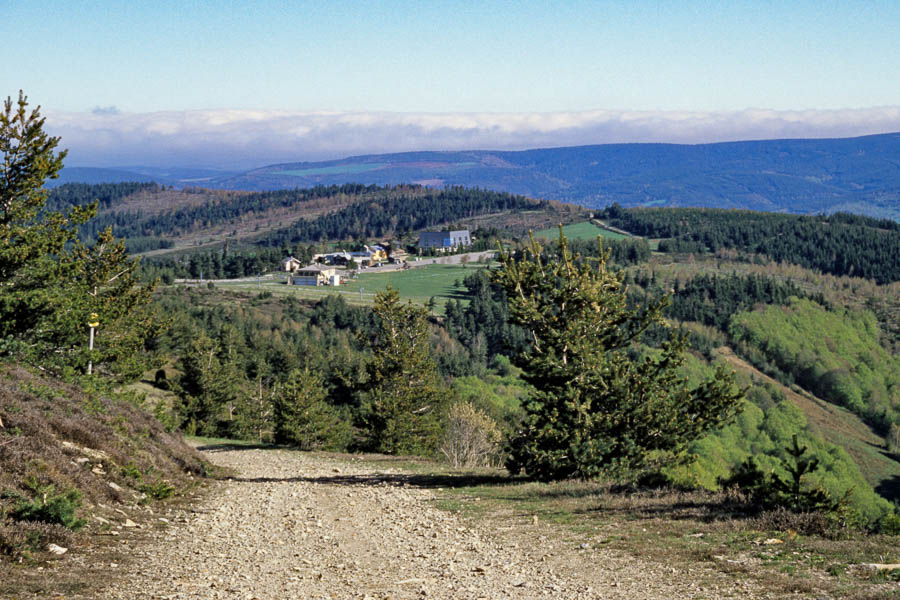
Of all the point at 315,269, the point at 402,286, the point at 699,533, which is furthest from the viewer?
the point at 315,269

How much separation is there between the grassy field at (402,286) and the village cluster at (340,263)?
380 cm

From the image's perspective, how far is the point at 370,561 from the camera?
11.9 m

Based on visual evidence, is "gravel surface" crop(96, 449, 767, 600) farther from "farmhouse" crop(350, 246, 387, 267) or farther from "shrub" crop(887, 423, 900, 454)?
"farmhouse" crop(350, 246, 387, 267)

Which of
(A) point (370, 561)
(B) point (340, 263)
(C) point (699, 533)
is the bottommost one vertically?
(B) point (340, 263)

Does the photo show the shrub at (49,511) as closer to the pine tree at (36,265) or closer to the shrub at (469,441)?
the pine tree at (36,265)

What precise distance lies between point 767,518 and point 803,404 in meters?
127

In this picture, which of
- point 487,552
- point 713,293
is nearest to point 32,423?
point 487,552

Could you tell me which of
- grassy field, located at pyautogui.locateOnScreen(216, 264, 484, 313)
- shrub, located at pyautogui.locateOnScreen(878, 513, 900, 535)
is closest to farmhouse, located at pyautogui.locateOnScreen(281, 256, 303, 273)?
grassy field, located at pyautogui.locateOnScreen(216, 264, 484, 313)

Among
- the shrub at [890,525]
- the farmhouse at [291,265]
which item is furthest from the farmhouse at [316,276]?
the shrub at [890,525]

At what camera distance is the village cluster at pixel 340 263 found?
481 ft

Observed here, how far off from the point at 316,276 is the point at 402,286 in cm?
1640

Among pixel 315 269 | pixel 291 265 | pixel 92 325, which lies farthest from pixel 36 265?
pixel 291 265

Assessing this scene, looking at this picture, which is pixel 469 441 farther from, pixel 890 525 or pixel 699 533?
pixel 890 525

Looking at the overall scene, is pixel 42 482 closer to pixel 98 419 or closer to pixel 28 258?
pixel 98 419
